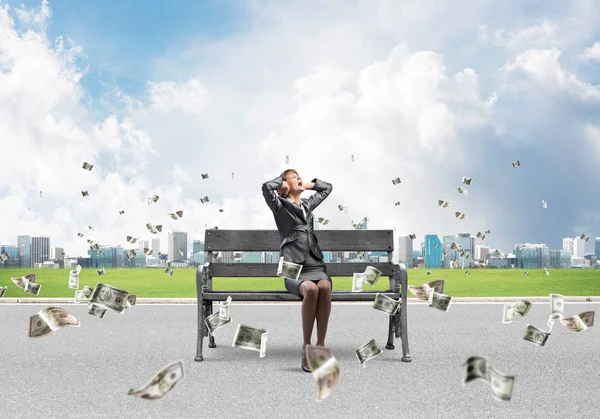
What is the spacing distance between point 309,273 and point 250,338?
746mm

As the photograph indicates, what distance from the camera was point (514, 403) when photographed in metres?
3.95

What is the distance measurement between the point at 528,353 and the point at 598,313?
4.11 m

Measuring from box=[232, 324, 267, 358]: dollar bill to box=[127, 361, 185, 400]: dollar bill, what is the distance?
1055 millimetres

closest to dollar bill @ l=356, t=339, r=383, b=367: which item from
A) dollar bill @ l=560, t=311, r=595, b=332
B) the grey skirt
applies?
the grey skirt

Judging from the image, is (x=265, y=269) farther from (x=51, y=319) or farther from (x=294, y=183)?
(x=51, y=319)

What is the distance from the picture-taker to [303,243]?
5625mm

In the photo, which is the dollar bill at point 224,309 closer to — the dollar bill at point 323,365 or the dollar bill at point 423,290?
the dollar bill at point 423,290

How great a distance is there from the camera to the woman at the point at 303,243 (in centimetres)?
528

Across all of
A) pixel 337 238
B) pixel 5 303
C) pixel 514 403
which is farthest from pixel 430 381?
pixel 5 303

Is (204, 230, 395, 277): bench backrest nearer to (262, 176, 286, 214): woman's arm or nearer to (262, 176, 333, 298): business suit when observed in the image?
(262, 176, 333, 298): business suit

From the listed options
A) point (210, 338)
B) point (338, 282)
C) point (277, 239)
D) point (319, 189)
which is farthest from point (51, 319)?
point (338, 282)

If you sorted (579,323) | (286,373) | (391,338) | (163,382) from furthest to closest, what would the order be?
(579,323)
(391,338)
(286,373)
(163,382)

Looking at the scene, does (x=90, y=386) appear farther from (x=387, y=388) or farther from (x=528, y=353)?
(x=528, y=353)

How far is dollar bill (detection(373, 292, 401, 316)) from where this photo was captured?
18.6 feet
